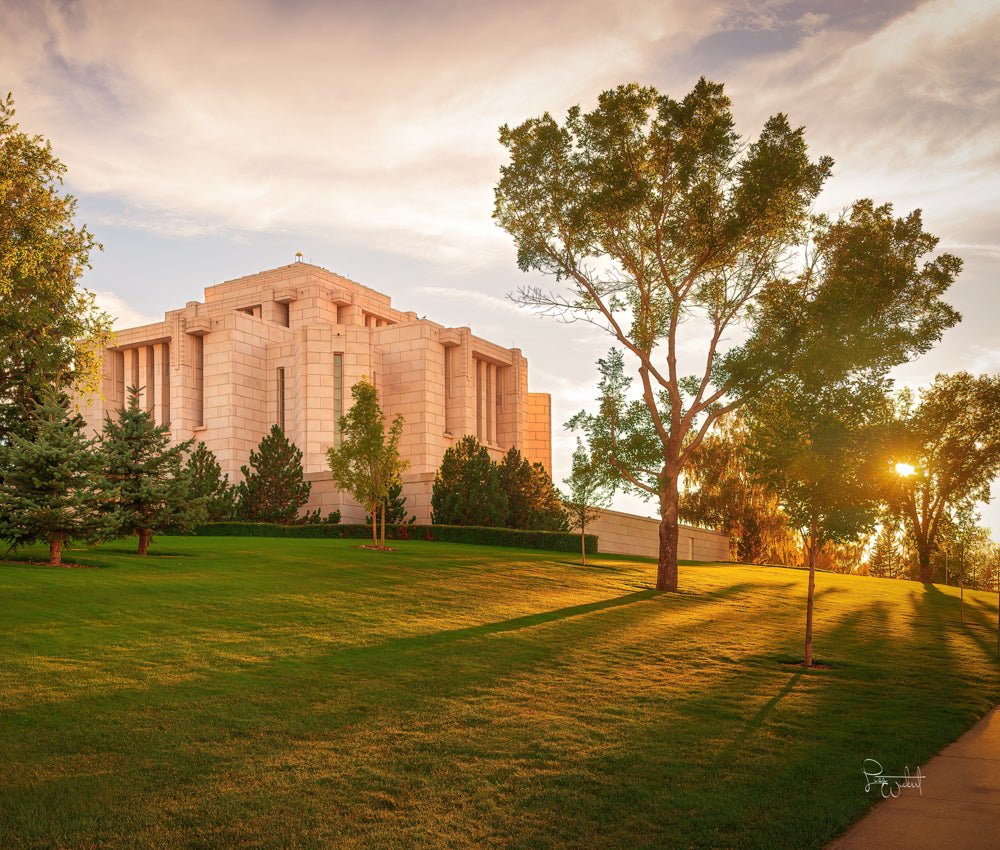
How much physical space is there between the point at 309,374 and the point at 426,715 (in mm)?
48858

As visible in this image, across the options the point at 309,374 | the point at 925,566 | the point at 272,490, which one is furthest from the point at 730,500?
the point at 309,374

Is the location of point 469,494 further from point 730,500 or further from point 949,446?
point 949,446

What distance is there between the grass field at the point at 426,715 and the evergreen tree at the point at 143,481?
7.19 feet

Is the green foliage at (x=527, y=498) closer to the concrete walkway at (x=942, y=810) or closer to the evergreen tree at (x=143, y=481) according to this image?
the evergreen tree at (x=143, y=481)

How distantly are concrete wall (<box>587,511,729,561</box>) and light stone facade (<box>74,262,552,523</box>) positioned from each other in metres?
10.8

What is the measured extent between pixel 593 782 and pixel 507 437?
214 ft

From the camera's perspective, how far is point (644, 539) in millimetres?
50250

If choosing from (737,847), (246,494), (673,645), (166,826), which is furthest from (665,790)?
(246,494)

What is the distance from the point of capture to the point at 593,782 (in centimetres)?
779

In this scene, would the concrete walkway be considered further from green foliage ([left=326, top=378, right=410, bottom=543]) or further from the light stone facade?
the light stone facade

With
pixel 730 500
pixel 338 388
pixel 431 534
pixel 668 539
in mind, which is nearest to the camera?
pixel 668 539

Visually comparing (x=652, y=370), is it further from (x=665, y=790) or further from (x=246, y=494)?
(x=246, y=494)

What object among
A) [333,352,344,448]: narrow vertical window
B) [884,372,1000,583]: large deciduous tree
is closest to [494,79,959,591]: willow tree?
[884,372,1000,583]: large deciduous tree

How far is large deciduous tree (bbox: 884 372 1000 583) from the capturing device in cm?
3900
